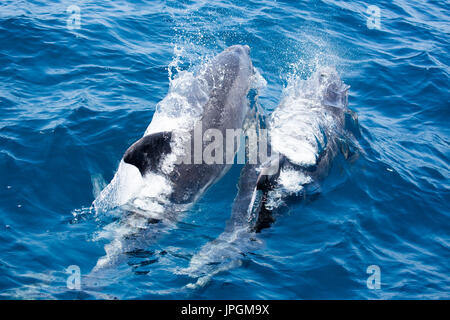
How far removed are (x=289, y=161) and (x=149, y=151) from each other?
11.4 ft

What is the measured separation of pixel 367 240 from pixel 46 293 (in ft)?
20.0

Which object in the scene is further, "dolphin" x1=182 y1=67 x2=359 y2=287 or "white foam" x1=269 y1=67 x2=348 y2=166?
"white foam" x1=269 y1=67 x2=348 y2=166

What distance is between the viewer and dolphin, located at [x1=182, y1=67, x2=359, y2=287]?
856cm

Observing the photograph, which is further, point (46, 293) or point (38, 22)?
point (38, 22)

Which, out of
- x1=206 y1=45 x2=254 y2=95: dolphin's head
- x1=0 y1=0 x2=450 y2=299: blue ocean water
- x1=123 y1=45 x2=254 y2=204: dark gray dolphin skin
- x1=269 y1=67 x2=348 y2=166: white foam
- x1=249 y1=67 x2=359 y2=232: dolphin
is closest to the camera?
x1=0 y1=0 x2=450 y2=299: blue ocean water

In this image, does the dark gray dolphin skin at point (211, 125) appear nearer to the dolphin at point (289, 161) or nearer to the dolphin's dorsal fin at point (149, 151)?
the dolphin's dorsal fin at point (149, 151)

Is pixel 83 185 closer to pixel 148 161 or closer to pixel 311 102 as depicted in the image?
pixel 148 161

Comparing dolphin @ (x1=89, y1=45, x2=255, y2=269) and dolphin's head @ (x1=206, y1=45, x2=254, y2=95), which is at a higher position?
dolphin's head @ (x1=206, y1=45, x2=254, y2=95)

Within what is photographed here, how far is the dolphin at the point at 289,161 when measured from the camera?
8.56 m

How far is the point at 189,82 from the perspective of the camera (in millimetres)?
11266

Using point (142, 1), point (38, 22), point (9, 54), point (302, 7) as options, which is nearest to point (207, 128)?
point (9, 54)

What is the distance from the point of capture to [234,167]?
11.2 metres

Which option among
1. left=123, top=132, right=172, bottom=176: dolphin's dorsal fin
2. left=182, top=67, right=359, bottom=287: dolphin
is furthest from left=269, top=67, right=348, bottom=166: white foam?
left=123, top=132, right=172, bottom=176: dolphin's dorsal fin

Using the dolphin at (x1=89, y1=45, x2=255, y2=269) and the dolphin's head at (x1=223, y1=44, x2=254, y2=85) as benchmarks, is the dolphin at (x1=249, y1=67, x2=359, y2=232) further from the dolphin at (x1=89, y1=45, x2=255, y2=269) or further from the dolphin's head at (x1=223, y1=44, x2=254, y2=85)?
the dolphin's head at (x1=223, y1=44, x2=254, y2=85)
